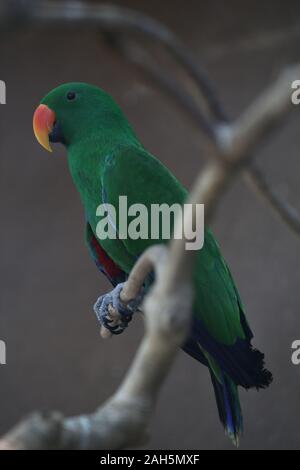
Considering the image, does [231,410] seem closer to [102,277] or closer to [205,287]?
[205,287]

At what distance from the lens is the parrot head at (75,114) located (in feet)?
5.07

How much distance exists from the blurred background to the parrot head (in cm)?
85

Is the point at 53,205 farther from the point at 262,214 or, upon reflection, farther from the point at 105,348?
the point at 262,214

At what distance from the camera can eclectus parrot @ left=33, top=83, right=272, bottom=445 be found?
135 cm

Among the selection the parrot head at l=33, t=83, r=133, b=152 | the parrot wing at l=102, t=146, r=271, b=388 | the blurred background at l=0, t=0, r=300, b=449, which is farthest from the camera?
the blurred background at l=0, t=0, r=300, b=449

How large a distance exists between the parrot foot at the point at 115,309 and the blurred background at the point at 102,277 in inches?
36.9

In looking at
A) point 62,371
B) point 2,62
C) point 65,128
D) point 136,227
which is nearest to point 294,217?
point 136,227

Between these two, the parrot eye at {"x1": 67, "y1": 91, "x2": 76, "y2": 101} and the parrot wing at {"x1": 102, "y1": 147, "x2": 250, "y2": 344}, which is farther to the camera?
the parrot eye at {"x1": 67, "y1": 91, "x2": 76, "y2": 101}

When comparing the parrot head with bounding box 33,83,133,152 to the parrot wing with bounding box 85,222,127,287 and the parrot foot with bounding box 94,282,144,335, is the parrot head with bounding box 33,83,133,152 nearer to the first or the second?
the parrot wing with bounding box 85,222,127,287

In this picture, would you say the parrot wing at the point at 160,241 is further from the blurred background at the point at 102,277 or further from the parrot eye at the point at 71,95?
the blurred background at the point at 102,277

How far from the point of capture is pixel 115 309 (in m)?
1.37

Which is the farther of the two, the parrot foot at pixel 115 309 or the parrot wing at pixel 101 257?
the parrot wing at pixel 101 257

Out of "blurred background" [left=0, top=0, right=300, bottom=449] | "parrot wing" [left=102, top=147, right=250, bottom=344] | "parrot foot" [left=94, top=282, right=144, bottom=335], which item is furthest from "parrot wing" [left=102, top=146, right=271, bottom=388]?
"blurred background" [left=0, top=0, right=300, bottom=449]

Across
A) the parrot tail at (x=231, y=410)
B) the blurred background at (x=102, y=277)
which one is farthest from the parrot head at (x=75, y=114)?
the blurred background at (x=102, y=277)
